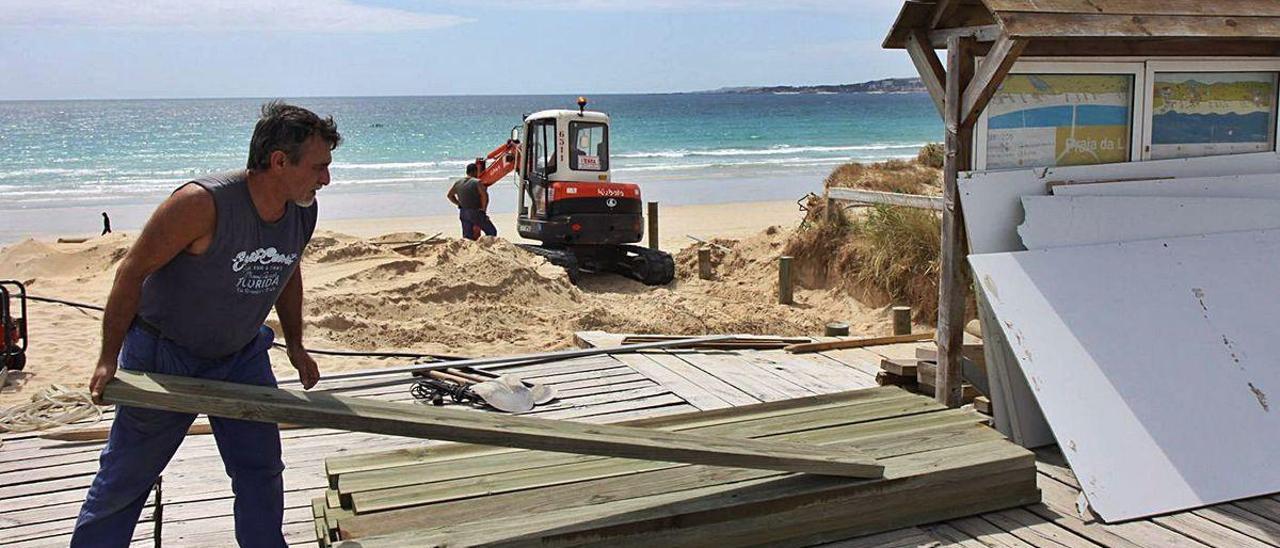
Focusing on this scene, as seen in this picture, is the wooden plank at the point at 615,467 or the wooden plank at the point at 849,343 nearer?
the wooden plank at the point at 615,467

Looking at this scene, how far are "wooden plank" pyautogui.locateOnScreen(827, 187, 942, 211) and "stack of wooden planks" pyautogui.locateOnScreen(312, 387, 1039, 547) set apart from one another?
680cm

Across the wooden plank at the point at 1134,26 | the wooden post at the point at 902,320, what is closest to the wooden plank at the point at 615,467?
the wooden plank at the point at 1134,26

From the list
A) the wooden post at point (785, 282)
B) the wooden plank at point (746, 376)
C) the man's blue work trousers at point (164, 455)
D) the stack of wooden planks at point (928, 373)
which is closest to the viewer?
the man's blue work trousers at point (164, 455)

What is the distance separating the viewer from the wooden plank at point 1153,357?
14.9ft

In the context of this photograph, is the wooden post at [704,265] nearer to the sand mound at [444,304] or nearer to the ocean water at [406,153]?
the sand mound at [444,304]

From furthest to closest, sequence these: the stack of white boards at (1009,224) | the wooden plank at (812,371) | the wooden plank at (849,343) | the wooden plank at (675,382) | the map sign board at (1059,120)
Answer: the wooden plank at (849,343)
the wooden plank at (812,371)
the wooden plank at (675,382)
the map sign board at (1059,120)
the stack of white boards at (1009,224)

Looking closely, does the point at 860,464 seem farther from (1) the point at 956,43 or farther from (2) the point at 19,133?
(2) the point at 19,133

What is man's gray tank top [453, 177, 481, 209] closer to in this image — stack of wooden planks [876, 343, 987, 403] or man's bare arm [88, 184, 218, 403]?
stack of wooden planks [876, 343, 987, 403]

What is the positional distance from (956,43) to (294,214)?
315cm

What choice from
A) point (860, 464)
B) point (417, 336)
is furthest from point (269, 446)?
point (417, 336)

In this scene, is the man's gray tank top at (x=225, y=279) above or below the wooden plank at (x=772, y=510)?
above

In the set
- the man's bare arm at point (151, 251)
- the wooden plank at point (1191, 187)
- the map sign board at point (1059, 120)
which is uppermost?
the map sign board at point (1059, 120)

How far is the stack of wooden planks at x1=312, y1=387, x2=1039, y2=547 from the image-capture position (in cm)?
390

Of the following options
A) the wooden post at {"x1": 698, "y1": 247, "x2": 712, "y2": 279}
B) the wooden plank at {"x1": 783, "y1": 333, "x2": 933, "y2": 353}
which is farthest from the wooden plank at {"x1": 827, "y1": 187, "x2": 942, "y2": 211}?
the wooden plank at {"x1": 783, "y1": 333, "x2": 933, "y2": 353}
